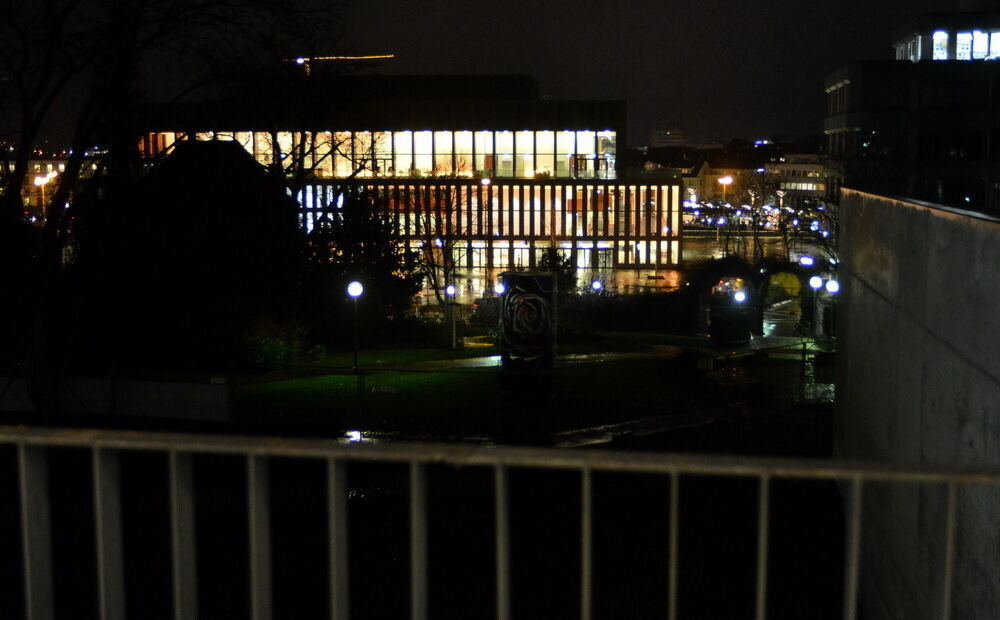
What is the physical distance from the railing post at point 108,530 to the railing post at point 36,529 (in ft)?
0.75

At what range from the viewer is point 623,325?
4406 cm

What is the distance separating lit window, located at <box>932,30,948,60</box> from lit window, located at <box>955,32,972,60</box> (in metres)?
0.61

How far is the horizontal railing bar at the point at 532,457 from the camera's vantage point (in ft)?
10.1

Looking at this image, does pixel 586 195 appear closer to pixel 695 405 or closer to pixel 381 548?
pixel 695 405

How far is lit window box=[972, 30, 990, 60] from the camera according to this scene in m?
59.1

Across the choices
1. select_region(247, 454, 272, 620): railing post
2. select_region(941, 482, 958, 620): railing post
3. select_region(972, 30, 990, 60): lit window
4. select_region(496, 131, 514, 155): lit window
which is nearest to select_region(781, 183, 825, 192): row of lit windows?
select_region(496, 131, 514, 155): lit window

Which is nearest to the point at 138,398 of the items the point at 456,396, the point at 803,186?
the point at 456,396

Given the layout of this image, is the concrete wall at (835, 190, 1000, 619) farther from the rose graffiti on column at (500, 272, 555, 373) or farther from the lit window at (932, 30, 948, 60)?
the lit window at (932, 30, 948, 60)

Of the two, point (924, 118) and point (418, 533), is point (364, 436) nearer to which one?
point (418, 533)

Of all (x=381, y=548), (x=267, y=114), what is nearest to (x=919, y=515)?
(x=381, y=548)

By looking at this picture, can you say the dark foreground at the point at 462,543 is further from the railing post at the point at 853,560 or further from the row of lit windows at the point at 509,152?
the row of lit windows at the point at 509,152

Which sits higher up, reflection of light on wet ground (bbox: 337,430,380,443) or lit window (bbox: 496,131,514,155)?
lit window (bbox: 496,131,514,155)

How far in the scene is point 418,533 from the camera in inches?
137

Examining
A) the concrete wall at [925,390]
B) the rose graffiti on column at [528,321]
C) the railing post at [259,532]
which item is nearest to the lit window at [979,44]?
the rose graffiti on column at [528,321]
